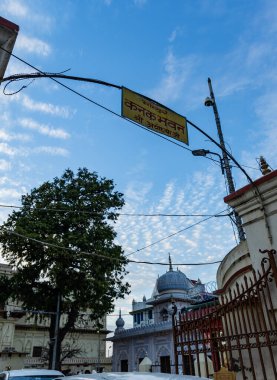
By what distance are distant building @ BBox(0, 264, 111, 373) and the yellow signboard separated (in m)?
24.2

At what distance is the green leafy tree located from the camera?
1917 centimetres

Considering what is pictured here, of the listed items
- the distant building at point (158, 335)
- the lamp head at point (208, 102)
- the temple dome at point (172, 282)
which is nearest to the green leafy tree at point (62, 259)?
the distant building at point (158, 335)

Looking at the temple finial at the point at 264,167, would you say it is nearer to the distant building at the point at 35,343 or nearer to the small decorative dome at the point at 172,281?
the distant building at the point at 35,343

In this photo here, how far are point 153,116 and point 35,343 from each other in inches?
1339

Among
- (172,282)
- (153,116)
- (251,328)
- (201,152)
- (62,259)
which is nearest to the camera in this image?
(251,328)

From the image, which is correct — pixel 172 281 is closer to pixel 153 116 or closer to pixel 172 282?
pixel 172 282

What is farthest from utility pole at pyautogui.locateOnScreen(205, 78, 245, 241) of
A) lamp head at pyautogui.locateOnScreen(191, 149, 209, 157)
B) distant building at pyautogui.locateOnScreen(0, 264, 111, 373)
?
distant building at pyautogui.locateOnScreen(0, 264, 111, 373)

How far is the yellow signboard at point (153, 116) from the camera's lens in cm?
508

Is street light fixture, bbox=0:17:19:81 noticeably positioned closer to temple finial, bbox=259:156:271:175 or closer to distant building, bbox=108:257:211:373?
temple finial, bbox=259:156:271:175

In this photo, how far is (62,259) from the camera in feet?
62.4

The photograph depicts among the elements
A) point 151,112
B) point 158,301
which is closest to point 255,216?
point 151,112

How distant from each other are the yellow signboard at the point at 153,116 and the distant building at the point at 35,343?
24169 millimetres

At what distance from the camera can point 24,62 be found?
14.1 feet

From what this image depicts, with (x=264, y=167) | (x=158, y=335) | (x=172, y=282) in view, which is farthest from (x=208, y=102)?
(x=172, y=282)
